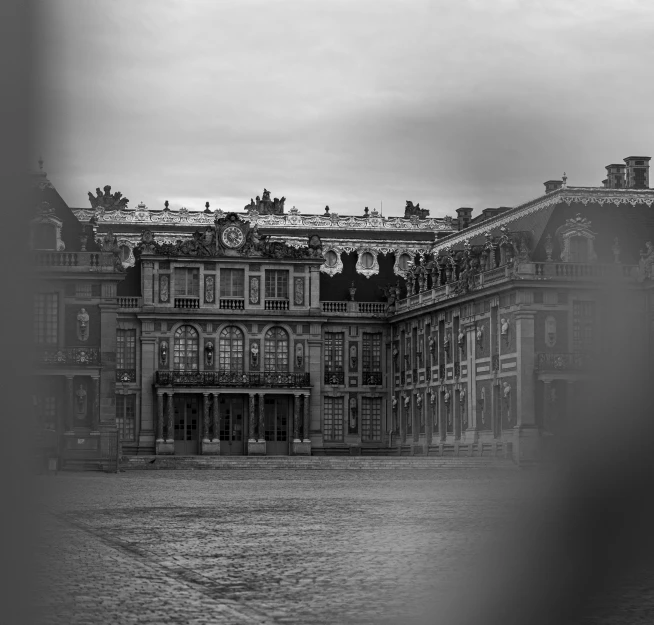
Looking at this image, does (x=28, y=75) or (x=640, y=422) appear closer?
(x=28, y=75)

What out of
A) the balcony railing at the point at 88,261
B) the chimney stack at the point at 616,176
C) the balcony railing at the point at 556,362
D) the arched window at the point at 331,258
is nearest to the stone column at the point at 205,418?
the arched window at the point at 331,258

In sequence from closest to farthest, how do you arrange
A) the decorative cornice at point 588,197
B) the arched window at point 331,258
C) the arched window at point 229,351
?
1. the decorative cornice at point 588,197
2. the arched window at point 229,351
3. the arched window at point 331,258

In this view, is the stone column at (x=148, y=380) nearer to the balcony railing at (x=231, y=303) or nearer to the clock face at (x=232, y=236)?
the balcony railing at (x=231, y=303)

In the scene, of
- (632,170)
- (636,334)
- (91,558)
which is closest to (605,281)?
(636,334)

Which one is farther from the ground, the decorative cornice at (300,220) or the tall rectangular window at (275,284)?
the decorative cornice at (300,220)

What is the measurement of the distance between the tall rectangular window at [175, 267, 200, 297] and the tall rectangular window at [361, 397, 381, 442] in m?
11.3

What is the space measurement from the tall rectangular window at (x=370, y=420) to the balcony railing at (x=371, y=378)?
85 cm

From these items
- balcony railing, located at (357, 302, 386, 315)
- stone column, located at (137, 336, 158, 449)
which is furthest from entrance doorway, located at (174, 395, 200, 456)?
balcony railing, located at (357, 302, 386, 315)

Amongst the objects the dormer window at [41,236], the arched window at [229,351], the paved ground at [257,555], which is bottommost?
the paved ground at [257,555]

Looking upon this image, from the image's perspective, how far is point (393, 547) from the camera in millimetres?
16438

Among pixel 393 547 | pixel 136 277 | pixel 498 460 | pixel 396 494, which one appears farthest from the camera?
pixel 136 277

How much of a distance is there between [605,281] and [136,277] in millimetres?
54222

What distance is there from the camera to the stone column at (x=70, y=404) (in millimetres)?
56969

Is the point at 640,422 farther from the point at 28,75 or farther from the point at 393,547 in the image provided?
the point at 28,75
